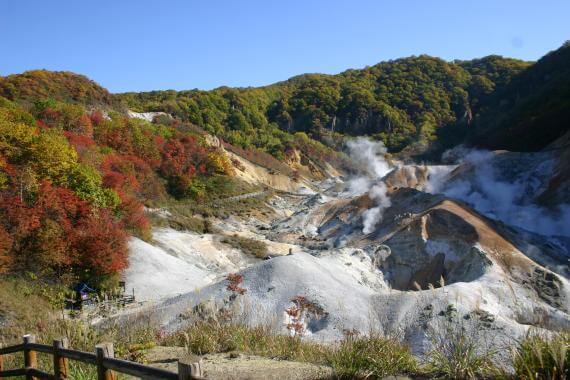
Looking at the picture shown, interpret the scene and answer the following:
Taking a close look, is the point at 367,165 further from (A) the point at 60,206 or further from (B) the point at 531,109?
(A) the point at 60,206

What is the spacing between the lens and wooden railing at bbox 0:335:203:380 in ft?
15.2

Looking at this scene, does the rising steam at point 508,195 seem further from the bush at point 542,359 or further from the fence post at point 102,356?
the fence post at point 102,356

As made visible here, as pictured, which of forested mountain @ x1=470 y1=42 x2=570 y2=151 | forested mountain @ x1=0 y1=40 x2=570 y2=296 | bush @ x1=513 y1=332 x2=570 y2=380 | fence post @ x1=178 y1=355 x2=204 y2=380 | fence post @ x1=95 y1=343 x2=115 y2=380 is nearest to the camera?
bush @ x1=513 y1=332 x2=570 y2=380

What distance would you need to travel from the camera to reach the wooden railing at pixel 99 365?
182 inches

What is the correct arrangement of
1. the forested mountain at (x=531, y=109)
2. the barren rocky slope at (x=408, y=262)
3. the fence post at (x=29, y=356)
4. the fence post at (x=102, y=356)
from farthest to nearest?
the forested mountain at (x=531, y=109) → the barren rocky slope at (x=408, y=262) → the fence post at (x=29, y=356) → the fence post at (x=102, y=356)

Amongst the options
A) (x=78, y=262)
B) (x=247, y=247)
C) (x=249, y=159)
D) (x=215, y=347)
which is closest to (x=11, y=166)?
(x=78, y=262)

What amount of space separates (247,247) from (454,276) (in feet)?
53.2

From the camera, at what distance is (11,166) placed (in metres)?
25.9

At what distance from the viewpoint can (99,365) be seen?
575cm

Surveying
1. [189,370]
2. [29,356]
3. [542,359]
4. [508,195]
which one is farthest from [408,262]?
[189,370]

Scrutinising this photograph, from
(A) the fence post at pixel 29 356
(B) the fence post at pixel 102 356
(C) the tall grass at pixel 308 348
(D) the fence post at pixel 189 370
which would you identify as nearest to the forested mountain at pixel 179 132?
(C) the tall grass at pixel 308 348

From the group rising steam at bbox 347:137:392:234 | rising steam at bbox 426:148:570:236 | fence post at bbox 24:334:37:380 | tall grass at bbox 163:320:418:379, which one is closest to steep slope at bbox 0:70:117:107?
rising steam at bbox 347:137:392:234

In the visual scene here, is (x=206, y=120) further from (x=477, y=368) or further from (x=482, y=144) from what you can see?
(x=477, y=368)

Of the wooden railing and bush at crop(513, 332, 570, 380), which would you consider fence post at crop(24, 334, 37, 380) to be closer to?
the wooden railing
